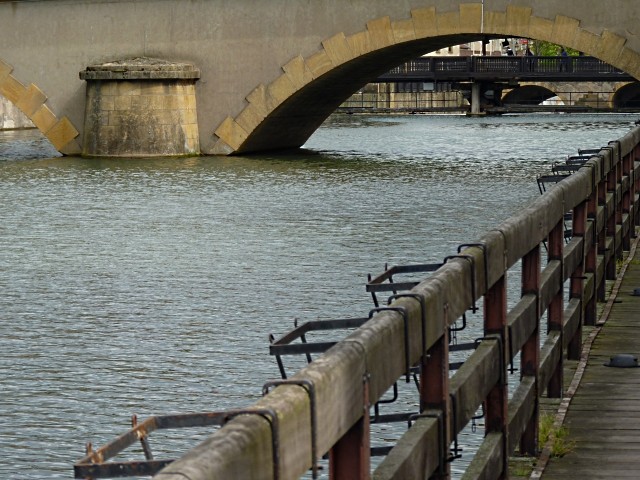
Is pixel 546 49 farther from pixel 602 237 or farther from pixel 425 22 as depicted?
pixel 602 237

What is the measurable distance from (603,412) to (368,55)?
2232cm

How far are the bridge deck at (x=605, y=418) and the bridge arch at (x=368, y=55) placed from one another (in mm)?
18235

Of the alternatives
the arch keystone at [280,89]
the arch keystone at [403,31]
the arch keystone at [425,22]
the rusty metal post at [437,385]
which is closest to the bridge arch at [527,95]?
the arch keystone at [280,89]

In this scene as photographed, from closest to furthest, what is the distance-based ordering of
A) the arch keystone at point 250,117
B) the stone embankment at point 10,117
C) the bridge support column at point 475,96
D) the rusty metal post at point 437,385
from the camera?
the rusty metal post at point 437,385
the arch keystone at point 250,117
the stone embankment at point 10,117
the bridge support column at point 475,96

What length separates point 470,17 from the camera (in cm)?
2641

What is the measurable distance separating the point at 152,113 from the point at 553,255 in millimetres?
23141

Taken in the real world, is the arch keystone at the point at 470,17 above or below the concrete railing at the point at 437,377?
above

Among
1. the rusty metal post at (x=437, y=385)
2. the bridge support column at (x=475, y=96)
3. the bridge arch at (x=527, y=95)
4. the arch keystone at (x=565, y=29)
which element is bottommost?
the bridge arch at (x=527, y=95)

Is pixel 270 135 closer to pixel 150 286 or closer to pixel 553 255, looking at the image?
pixel 150 286

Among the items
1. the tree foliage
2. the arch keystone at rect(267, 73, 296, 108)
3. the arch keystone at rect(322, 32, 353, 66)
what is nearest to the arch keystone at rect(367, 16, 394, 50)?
the arch keystone at rect(322, 32, 353, 66)

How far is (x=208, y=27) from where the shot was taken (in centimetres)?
2938

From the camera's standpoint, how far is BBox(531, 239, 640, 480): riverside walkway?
5089 mm

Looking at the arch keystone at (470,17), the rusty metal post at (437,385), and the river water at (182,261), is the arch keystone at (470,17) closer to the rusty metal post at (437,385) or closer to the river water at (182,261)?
the river water at (182,261)

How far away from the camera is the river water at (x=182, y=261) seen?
8.19 meters
